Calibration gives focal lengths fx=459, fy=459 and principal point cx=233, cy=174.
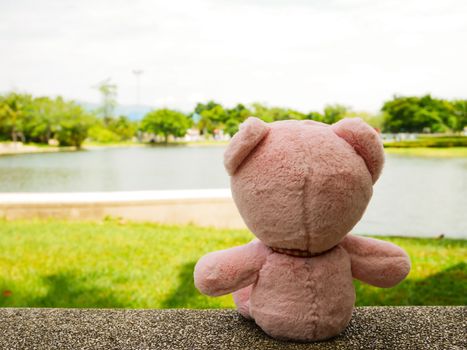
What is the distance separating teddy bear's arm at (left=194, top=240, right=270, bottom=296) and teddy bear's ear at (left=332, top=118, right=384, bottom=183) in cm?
43

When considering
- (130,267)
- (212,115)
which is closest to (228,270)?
(130,267)

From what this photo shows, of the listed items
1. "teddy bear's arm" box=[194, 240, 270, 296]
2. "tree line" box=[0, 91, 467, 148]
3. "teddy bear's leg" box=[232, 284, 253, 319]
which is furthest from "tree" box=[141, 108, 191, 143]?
"teddy bear's arm" box=[194, 240, 270, 296]

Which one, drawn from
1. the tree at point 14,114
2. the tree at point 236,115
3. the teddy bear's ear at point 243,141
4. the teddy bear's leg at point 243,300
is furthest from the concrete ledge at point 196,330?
the tree at point 14,114

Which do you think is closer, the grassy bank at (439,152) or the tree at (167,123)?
the grassy bank at (439,152)

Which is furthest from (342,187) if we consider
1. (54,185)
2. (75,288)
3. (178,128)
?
(178,128)

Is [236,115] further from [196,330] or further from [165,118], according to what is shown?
[196,330]

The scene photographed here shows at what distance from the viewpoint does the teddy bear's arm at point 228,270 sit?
56.4 inches

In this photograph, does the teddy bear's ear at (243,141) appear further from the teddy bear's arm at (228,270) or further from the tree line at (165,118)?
the tree line at (165,118)

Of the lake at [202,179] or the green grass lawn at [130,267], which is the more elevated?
the lake at [202,179]

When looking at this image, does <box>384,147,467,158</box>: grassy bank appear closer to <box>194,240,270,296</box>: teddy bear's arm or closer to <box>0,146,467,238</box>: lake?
<box>0,146,467,238</box>: lake

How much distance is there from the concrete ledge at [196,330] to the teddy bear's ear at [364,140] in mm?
604

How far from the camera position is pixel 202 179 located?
23.6 feet

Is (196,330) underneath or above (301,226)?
underneath

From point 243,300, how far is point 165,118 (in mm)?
7414
